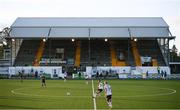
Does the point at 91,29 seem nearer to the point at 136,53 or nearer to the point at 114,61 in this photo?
the point at 114,61

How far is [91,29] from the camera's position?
257 feet

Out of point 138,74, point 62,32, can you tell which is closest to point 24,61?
point 62,32

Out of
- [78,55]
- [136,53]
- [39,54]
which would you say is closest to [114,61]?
[136,53]

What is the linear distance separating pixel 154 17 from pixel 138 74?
67.3 ft

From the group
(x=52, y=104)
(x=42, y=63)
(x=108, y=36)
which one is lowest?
(x=52, y=104)

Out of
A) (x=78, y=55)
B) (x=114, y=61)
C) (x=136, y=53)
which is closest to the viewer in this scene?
(x=114, y=61)

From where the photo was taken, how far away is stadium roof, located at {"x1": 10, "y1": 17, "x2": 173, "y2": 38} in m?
75.8

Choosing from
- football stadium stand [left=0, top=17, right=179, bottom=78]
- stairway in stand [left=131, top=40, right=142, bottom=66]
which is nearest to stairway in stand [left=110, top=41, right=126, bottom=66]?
football stadium stand [left=0, top=17, right=179, bottom=78]

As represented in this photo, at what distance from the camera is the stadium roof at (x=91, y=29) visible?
249 feet

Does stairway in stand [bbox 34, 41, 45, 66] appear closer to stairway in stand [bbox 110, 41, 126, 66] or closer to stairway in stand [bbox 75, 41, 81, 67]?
stairway in stand [bbox 75, 41, 81, 67]

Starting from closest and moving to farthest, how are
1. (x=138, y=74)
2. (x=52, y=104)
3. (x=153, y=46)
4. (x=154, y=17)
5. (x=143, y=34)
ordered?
(x=52, y=104), (x=138, y=74), (x=143, y=34), (x=153, y=46), (x=154, y=17)

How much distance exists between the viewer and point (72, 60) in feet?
254

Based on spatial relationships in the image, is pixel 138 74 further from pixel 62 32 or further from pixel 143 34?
pixel 62 32

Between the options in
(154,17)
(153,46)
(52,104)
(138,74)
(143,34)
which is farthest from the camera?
(154,17)
